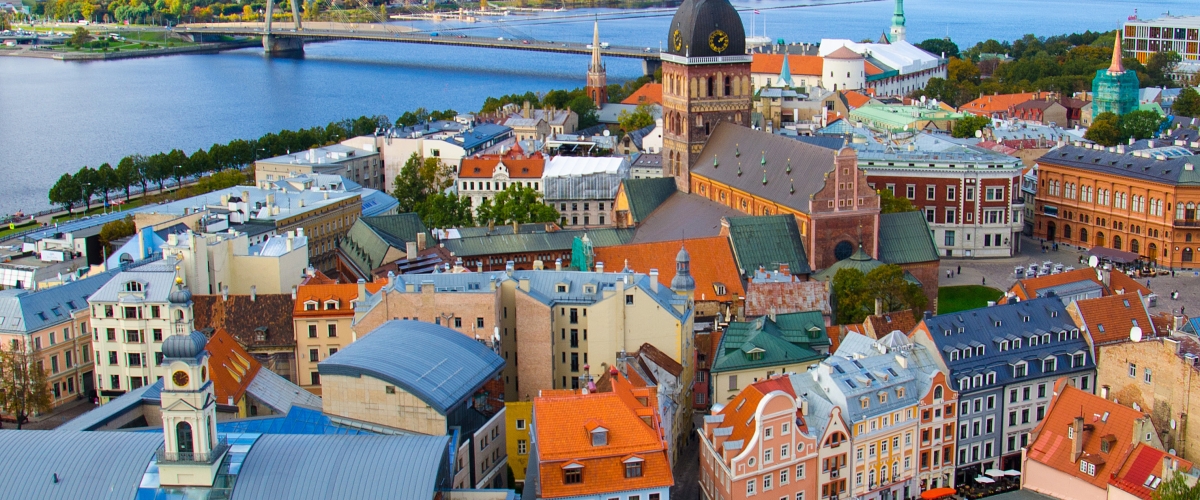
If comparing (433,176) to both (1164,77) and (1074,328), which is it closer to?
(1074,328)

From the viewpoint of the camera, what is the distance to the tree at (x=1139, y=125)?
11244cm

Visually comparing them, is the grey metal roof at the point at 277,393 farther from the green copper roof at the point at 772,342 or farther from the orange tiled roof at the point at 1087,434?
the orange tiled roof at the point at 1087,434

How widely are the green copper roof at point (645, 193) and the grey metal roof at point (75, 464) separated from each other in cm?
4016

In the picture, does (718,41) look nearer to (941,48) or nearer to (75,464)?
(75,464)

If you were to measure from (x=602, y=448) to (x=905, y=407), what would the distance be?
37.4 feet

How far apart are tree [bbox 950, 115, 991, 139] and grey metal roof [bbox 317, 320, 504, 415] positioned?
68141mm

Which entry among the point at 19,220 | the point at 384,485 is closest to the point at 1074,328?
the point at 384,485

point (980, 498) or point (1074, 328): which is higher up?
point (1074, 328)

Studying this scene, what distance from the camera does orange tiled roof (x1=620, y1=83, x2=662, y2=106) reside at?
133 meters

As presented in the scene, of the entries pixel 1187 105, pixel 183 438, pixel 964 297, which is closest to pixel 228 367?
pixel 183 438

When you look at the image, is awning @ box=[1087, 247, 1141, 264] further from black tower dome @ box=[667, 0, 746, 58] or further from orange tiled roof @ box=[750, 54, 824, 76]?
orange tiled roof @ box=[750, 54, 824, 76]

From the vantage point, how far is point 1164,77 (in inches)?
6063

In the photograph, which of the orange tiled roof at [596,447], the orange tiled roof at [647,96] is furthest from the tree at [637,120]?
the orange tiled roof at [596,447]

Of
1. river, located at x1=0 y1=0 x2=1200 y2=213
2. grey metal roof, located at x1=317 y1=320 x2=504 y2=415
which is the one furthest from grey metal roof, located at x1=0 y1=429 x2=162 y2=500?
river, located at x1=0 y1=0 x2=1200 y2=213
